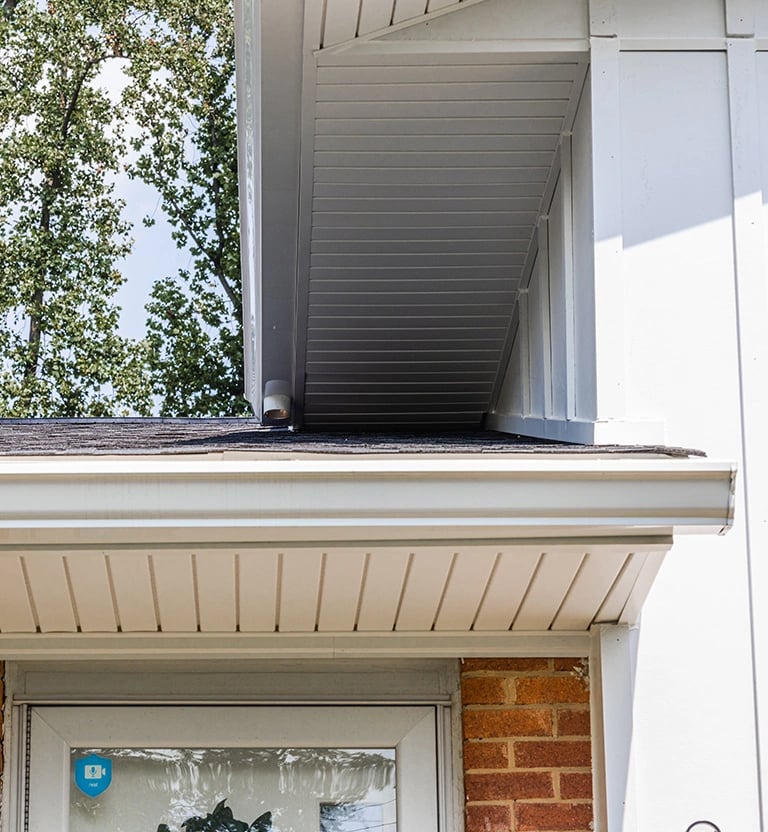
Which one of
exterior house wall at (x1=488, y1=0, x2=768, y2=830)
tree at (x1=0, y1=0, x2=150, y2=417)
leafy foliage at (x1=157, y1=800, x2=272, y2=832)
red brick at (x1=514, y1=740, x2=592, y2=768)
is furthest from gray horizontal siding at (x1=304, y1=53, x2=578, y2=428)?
tree at (x1=0, y1=0, x2=150, y2=417)

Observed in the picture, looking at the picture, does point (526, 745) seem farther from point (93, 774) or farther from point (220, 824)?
point (93, 774)

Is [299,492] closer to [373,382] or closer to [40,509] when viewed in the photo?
[40,509]

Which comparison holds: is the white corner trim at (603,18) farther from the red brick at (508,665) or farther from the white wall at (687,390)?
the red brick at (508,665)

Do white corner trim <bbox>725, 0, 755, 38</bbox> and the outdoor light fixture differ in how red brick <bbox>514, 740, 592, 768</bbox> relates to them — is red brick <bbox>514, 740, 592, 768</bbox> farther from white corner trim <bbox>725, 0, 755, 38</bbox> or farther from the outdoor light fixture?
the outdoor light fixture

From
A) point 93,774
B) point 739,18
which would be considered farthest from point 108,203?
point 93,774

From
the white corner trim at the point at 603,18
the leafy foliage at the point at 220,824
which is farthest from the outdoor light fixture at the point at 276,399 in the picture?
the leafy foliage at the point at 220,824

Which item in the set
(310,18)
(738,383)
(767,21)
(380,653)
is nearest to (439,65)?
(310,18)

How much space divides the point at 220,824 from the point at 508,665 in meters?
1.02

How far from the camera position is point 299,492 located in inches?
111

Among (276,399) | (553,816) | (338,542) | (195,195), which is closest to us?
(338,542)

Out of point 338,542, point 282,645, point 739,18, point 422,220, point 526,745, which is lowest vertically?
point 526,745

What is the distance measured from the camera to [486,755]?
3898 mm

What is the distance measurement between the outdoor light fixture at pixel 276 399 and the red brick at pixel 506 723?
118 inches

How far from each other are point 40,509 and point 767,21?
2.97 metres
